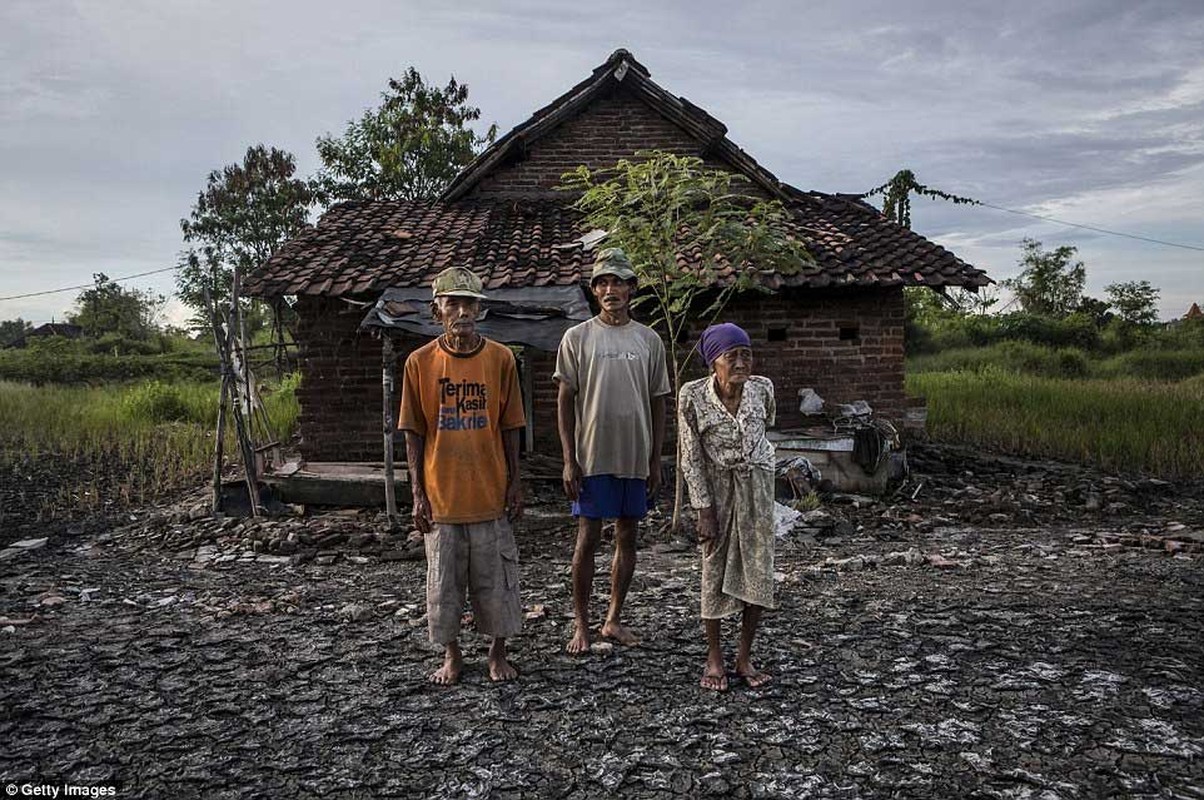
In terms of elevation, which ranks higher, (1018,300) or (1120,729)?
(1018,300)

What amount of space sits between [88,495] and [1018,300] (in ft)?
108

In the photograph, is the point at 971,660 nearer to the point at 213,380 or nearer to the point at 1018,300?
the point at 213,380

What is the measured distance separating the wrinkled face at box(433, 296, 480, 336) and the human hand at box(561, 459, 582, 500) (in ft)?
2.53

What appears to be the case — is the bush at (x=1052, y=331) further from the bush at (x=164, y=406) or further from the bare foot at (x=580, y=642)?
the bare foot at (x=580, y=642)

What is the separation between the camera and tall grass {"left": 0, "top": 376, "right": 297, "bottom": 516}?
10047mm

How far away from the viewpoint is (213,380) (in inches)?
963

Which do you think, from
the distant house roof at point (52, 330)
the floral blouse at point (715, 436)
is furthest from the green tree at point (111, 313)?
the floral blouse at point (715, 436)

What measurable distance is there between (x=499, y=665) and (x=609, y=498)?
907 mm

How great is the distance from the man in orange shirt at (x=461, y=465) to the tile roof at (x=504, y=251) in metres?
5.06

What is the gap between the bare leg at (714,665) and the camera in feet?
11.8

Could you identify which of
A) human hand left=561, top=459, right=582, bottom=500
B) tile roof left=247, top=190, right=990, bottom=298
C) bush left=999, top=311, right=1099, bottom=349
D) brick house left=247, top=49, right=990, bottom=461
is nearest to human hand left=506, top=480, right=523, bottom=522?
human hand left=561, top=459, right=582, bottom=500

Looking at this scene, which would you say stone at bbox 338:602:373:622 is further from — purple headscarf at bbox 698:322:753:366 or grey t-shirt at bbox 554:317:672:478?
purple headscarf at bbox 698:322:753:366

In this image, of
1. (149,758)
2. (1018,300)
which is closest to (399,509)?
(149,758)

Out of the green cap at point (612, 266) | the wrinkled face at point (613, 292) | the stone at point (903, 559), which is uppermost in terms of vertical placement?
the green cap at point (612, 266)
